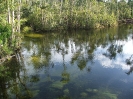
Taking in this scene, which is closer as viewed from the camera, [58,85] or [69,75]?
[58,85]

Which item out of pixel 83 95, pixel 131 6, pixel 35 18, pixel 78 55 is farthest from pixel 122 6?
pixel 83 95

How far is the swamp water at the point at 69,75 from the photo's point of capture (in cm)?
1612

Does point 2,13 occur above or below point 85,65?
above

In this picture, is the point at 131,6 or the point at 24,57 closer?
the point at 24,57

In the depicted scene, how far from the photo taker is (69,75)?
802 inches

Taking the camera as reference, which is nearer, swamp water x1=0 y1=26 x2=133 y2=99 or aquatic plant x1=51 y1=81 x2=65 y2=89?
swamp water x1=0 y1=26 x2=133 y2=99

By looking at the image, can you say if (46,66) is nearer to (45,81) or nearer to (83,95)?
(45,81)

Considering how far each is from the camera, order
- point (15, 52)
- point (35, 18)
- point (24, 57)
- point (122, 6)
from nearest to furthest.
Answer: point (24, 57) < point (15, 52) < point (35, 18) < point (122, 6)

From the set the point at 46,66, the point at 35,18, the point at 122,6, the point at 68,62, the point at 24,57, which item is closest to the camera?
the point at 46,66

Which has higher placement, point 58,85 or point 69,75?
point 69,75

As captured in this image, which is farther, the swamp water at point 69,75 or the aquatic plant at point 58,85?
the aquatic plant at point 58,85

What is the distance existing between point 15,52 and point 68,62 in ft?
29.4

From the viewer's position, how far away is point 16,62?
952 inches

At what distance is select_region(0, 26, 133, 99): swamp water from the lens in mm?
16125
